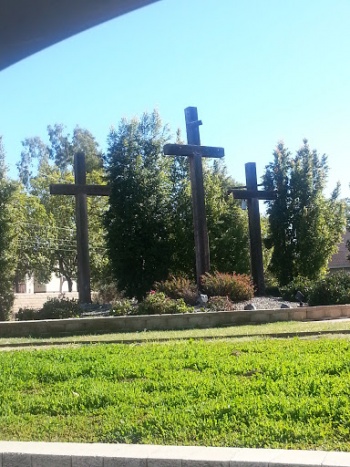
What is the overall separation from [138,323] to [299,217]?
13.1 meters

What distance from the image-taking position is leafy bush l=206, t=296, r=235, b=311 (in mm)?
17869

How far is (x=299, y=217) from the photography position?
2703 cm

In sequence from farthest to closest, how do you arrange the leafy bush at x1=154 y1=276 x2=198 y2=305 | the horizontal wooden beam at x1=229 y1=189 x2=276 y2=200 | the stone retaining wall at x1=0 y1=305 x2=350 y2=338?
the horizontal wooden beam at x1=229 y1=189 x2=276 y2=200, the leafy bush at x1=154 y1=276 x2=198 y2=305, the stone retaining wall at x1=0 y1=305 x2=350 y2=338

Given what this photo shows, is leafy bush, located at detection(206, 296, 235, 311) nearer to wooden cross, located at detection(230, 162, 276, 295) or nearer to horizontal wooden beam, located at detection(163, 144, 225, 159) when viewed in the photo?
horizontal wooden beam, located at detection(163, 144, 225, 159)

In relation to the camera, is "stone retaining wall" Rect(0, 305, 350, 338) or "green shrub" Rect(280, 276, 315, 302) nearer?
"stone retaining wall" Rect(0, 305, 350, 338)

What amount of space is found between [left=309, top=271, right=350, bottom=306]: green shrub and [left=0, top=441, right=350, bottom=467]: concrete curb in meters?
14.5

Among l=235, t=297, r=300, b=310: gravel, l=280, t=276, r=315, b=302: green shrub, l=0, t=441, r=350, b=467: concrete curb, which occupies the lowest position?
l=0, t=441, r=350, b=467: concrete curb

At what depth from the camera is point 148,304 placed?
58.0ft

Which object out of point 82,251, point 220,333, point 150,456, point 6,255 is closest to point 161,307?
point 220,333

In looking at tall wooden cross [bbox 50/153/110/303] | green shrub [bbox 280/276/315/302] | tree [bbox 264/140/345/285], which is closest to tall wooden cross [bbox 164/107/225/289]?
green shrub [bbox 280/276/315/302]

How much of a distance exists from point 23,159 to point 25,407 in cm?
5876

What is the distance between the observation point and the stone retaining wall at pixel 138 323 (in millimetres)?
15945

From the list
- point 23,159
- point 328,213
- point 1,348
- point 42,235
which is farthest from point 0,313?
point 23,159

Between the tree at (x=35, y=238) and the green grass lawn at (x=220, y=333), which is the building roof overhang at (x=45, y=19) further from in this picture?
the tree at (x=35, y=238)
